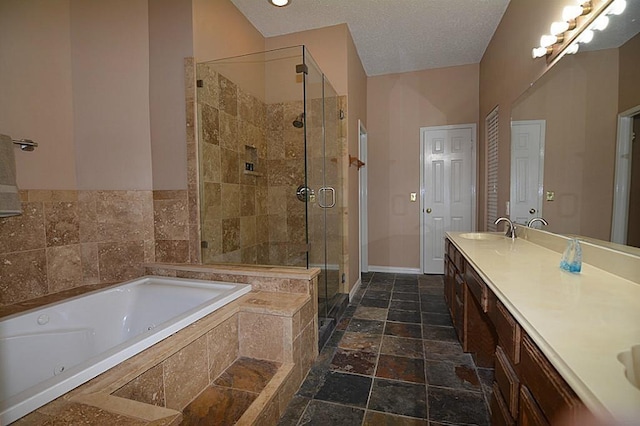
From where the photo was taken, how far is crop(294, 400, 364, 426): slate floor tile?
1.51 m

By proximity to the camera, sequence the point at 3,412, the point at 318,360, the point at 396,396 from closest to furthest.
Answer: the point at 3,412
the point at 396,396
the point at 318,360

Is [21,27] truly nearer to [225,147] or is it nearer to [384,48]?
[225,147]

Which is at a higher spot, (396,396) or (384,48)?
(384,48)

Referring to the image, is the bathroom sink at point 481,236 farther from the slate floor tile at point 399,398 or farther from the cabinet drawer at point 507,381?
the cabinet drawer at point 507,381

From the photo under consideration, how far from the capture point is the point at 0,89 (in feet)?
5.71

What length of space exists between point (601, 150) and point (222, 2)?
2.91 m

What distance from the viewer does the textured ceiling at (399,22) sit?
266 centimetres

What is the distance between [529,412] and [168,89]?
2.85 m

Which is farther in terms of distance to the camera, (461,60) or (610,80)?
(461,60)

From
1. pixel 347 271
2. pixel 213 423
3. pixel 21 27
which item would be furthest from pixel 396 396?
pixel 21 27

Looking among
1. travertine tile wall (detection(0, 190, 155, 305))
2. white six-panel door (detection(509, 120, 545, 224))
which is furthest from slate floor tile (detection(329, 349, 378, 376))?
travertine tile wall (detection(0, 190, 155, 305))

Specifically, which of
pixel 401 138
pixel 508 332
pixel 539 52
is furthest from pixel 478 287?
pixel 401 138

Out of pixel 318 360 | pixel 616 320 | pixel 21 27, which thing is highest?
pixel 21 27

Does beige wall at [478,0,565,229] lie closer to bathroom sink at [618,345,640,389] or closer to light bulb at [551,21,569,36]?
light bulb at [551,21,569,36]
